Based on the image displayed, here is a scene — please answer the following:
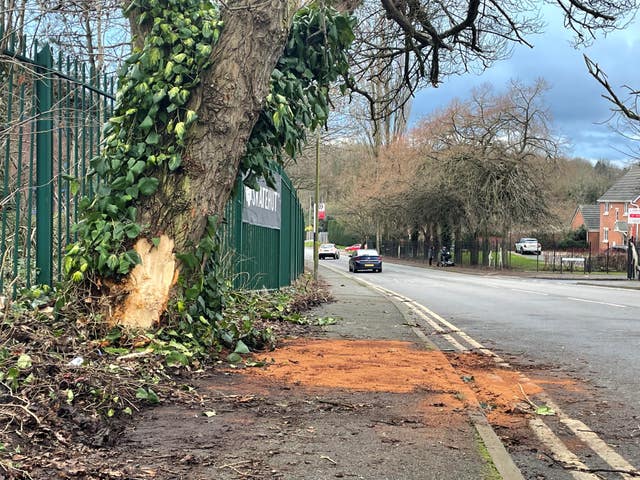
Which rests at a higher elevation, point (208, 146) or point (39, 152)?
point (208, 146)

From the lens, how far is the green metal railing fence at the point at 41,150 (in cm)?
529

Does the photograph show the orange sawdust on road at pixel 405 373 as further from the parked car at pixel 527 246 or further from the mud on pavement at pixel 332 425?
the parked car at pixel 527 246

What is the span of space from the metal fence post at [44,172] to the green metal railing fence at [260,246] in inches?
70.6

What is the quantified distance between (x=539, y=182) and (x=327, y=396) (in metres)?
39.1

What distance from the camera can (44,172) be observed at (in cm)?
569

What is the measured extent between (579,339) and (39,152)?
7619 millimetres

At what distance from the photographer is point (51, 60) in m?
5.75

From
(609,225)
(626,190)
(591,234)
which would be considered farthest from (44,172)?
(591,234)

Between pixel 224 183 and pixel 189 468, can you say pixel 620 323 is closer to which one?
pixel 224 183

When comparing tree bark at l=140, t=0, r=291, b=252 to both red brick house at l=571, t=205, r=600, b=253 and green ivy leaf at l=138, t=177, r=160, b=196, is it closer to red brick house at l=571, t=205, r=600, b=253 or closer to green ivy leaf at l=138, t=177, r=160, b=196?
green ivy leaf at l=138, t=177, r=160, b=196

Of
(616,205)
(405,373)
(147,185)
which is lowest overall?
(405,373)

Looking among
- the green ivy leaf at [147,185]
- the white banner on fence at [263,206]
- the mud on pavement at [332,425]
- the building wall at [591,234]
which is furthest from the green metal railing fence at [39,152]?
the building wall at [591,234]

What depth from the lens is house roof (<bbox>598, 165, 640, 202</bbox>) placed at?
2426 inches

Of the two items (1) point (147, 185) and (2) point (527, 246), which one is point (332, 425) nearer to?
(1) point (147, 185)
